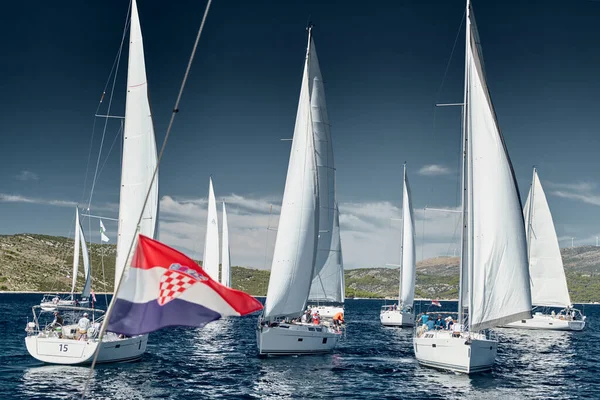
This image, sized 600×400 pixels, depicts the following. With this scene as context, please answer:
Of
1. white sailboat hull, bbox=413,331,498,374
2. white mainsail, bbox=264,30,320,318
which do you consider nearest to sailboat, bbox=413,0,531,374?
white sailboat hull, bbox=413,331,498,374

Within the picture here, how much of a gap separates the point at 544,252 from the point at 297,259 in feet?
176

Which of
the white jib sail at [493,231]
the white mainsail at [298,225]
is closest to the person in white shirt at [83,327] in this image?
the white mainsail at [298,225]

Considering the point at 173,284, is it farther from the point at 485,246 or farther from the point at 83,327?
the point at 485,246

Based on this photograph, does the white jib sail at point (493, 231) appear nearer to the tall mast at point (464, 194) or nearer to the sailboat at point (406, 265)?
the tall mast at point (464, 194)

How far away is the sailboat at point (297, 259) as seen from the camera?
46.4 metres

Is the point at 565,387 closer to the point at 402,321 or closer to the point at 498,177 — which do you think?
the point at 498,177

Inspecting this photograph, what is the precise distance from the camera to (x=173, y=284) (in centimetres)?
1466

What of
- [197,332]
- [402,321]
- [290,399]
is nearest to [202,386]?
[290,399]

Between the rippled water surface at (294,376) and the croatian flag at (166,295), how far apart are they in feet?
64.7

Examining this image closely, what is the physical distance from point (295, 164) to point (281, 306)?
11.3 metres

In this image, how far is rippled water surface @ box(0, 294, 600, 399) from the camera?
34.5 meters

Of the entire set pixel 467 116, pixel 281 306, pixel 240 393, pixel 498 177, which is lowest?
pixel 240 393

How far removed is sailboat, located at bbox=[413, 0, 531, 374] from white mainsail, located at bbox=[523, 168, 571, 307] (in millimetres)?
50343

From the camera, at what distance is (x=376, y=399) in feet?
111
